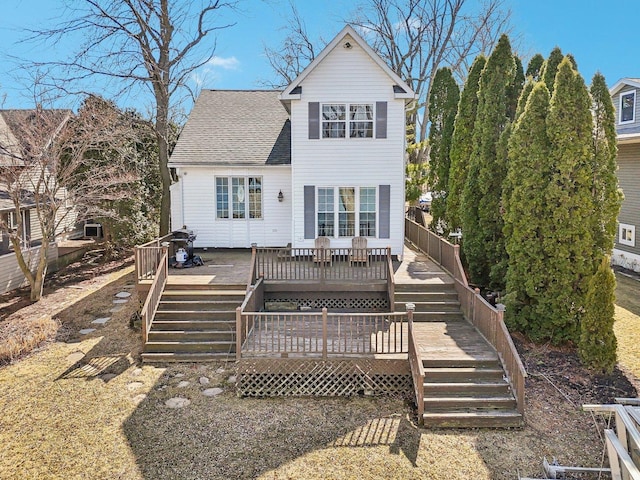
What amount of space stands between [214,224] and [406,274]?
756cm

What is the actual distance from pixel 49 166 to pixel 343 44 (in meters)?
9.95

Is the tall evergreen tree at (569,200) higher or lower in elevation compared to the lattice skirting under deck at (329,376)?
higher

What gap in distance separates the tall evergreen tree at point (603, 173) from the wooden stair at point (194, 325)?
27.3ft

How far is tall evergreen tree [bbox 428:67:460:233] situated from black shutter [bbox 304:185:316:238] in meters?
5.03

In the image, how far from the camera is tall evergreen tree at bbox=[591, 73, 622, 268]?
9438 millimetres

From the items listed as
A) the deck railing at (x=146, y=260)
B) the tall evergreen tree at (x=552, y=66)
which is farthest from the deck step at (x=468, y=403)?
the tall evergreen tree at (x=552, y=66)

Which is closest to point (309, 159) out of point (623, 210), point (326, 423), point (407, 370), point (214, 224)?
Result: point (214, 224)

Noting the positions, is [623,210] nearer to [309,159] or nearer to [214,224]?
[309,159]

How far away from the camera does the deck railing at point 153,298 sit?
32.6ft

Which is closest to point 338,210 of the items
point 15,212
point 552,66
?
point 552,66

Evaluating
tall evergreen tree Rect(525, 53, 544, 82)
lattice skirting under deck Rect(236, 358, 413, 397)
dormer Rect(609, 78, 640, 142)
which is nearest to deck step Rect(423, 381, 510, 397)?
lattice skirting under deck Rect(236, 358, 413, 397)

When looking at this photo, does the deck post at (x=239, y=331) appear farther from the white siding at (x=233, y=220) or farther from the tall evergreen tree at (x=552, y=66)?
the tall evergreen tree at (x=552, y=66)

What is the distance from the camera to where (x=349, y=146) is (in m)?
14.1

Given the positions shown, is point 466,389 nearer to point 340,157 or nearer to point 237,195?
point 340,157
